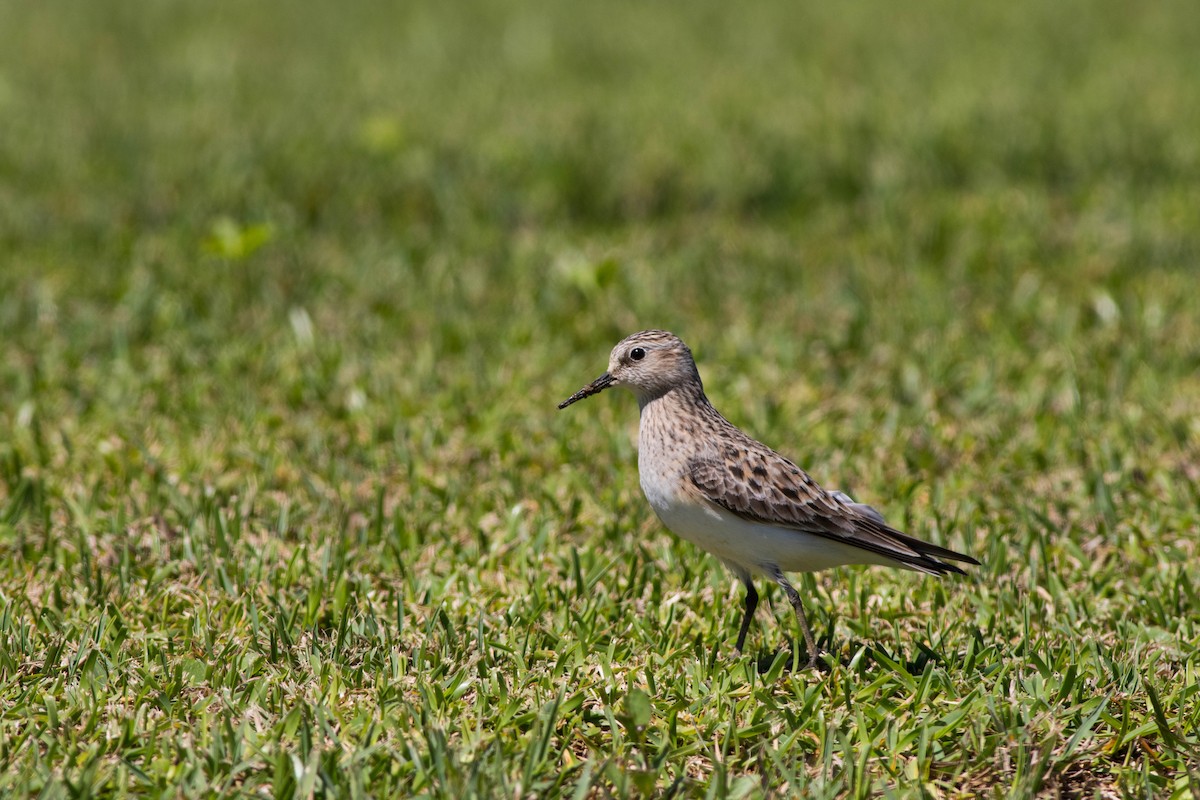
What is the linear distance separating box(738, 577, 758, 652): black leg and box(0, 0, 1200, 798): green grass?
0.09 m

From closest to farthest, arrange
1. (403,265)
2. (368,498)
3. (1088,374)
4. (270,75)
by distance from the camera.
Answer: (368,498)
(1088,374)
(403,265)
(270,75)

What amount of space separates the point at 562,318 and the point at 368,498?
7.74ft

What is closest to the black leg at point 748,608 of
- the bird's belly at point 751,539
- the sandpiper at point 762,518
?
the sandpiper at point 762,518

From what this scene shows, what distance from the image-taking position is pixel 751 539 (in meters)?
4.46

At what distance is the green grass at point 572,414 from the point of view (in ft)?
13.2

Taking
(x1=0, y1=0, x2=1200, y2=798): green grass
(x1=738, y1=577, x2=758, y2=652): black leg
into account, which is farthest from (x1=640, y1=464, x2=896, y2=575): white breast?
(x1=0, y1=0, x2=1200, y2=798): green grass

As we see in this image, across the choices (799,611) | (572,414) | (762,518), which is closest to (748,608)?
(799,611)

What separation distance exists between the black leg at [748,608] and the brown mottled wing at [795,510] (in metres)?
0.32

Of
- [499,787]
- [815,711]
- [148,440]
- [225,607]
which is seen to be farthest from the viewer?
[148,440]

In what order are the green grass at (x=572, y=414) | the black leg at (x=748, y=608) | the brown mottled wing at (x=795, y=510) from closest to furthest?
the green grass at (x=572, y=414)
the brown mottled wing at (x=795, y=510)
the black leg at (x=748, y=608)

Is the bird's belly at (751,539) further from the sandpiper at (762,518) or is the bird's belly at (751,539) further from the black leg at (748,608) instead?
the black leg at (748,608)

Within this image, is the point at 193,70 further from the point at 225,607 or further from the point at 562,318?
the point at 225,607

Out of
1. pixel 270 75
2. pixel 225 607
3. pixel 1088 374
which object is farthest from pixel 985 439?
pixel 270 75

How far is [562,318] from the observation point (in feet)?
26.1
